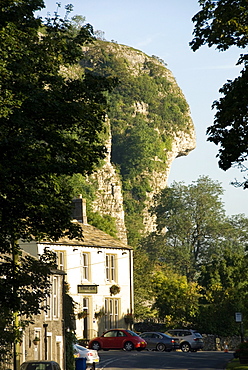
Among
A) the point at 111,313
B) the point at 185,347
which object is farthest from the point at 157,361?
the point at 111,313

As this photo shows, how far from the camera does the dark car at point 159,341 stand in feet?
183

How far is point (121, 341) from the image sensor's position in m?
53.5

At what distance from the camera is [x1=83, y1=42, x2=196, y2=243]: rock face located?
14500 cm

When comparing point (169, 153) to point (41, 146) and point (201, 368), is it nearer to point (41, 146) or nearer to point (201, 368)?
point (201, 368)

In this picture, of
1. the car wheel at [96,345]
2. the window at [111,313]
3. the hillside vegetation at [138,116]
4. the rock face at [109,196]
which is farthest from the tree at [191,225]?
Answer: the car wheel at [96,345]

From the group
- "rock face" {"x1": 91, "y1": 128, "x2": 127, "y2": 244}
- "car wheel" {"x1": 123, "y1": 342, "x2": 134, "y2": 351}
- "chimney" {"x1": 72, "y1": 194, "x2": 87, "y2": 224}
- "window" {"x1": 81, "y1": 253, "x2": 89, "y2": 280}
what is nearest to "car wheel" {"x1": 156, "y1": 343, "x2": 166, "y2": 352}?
"car wheel" {"x1": 123, "y1": 342, "x2": 134, "y2": 351}

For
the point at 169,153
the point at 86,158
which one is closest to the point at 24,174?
the point at 86,158

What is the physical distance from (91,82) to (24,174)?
3.98 m

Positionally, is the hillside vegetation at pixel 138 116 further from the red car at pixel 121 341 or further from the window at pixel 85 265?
the red car at pixel 121 341

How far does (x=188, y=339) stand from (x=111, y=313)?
9.73 meters

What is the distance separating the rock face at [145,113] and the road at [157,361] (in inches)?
3543

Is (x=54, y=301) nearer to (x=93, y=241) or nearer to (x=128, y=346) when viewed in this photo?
(x=128, y=346)

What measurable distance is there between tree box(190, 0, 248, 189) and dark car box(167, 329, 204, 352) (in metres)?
35.8

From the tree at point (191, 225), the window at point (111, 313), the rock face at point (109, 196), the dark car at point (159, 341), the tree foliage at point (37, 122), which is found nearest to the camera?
the tree foliage at point (37, 122)
